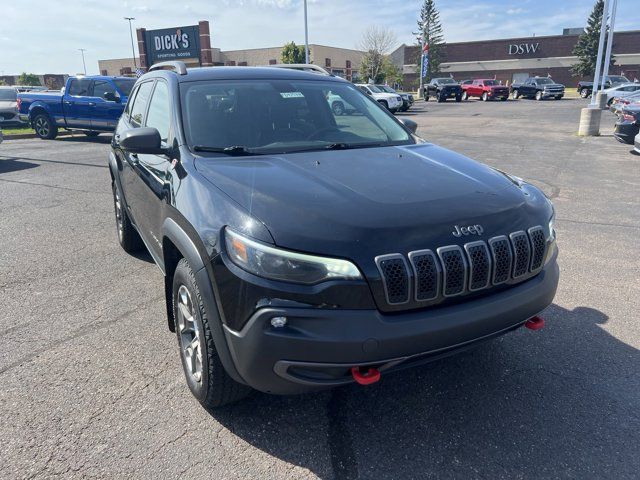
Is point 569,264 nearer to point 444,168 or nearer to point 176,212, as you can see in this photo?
point 444,168

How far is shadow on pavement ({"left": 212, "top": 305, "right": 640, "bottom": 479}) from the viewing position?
7.65 feet

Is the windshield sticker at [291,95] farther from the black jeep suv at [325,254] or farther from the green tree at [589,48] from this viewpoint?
the green tree at [589,48]

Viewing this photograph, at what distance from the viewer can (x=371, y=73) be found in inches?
2254

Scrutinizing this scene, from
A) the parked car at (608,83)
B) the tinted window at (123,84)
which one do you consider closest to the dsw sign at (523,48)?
the parked car at (608,83)

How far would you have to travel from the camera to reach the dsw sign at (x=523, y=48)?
63469 millimetres

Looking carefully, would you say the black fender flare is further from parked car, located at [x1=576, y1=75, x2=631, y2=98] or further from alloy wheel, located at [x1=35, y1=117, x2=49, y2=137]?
parked car, located at [x1=576, y1=75, x2=631, y2=98]

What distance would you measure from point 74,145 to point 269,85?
1344 centimetres

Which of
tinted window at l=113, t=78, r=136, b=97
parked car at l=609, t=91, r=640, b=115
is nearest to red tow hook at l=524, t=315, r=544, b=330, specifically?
tinted window at l=113, t=78, r=136, b=97

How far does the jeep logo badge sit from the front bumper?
0.33 meters

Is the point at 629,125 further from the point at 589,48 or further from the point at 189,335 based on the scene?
the point at 589,48

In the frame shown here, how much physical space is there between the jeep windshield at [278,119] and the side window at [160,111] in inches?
6.9

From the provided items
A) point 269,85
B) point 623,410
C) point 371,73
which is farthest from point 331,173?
point 371,73

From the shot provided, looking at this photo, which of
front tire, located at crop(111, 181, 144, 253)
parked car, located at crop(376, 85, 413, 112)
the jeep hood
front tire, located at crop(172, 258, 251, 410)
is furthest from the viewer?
parked car, located at crop(376, 85, 413, 112)

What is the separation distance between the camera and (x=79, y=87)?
15.2m
